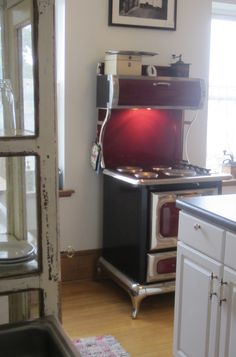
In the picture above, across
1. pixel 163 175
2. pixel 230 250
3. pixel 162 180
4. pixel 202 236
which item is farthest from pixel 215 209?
pixel 163 175

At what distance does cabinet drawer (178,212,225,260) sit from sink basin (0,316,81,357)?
40.8 inches

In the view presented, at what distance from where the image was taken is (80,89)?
3391mm

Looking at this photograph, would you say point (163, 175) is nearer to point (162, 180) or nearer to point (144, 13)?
point (162, 180)

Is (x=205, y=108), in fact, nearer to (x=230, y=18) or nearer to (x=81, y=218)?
(x=230, y=18)

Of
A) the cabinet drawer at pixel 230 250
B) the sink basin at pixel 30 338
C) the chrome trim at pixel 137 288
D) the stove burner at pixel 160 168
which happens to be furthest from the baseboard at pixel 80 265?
the sink basin at pixel 30 338

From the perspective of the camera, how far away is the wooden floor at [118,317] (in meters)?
2.75

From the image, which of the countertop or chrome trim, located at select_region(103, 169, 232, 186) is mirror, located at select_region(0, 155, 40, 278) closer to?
the countertop

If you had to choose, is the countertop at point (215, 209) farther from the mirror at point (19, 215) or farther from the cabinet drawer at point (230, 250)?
the mirror at point (19, 215)

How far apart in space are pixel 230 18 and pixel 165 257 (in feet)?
7.07

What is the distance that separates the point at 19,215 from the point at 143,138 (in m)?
2.38

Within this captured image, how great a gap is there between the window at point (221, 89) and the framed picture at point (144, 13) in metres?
0.63

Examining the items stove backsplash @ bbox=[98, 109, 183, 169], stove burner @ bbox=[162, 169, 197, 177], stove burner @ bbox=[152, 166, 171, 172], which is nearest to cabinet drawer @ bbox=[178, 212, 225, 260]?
stove burner @ bbox=[162, 169, 197, 177]

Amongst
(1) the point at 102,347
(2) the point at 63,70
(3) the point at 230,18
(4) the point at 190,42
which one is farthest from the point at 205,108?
(1) the point at 102,347

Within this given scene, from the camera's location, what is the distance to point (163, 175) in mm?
3164
